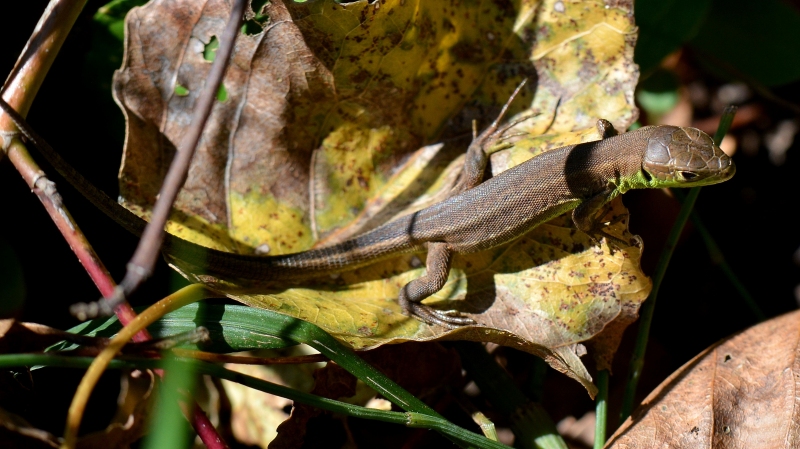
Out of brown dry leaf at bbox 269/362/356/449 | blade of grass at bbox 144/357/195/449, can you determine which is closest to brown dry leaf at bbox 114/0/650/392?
brown dry leaf at bbox 269/362/356/449

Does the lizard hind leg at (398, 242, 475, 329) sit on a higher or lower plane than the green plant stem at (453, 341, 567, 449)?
higher

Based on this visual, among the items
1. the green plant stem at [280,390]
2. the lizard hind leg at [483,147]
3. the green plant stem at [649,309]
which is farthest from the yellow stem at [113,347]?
A: the green plant stem at [649,309]

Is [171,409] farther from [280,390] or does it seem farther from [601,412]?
[601,412]

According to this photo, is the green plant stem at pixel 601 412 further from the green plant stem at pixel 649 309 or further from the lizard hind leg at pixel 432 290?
the lizard hind leg at pixel 432 290

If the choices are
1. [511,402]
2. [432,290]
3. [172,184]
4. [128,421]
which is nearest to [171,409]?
[172,184]

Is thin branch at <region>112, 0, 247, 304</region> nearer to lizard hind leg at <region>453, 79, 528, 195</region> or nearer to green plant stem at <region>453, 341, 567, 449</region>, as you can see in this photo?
lizard hind leg at <region>453, 79, 528, 195</region>

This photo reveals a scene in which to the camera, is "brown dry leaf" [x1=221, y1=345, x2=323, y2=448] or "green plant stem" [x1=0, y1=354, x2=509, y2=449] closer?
"green plant stem" [x1=0, y1=354, x2=509, y2=449]
